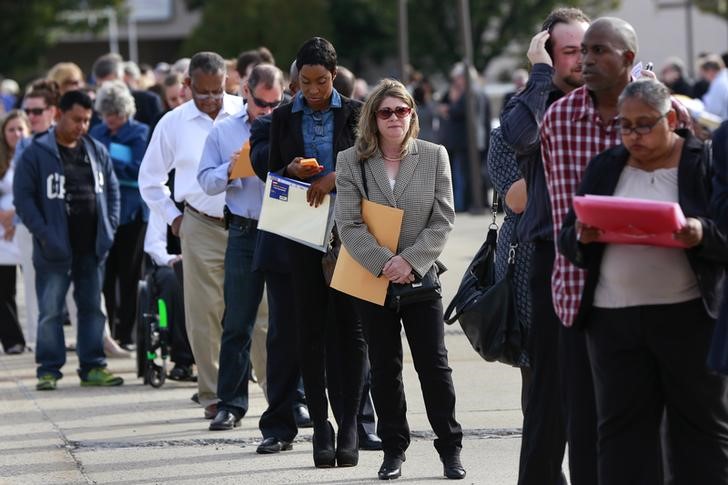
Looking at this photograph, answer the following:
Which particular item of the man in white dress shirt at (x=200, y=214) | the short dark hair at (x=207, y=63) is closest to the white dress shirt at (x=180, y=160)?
the man in white dress shirt at (x=200, y=214)

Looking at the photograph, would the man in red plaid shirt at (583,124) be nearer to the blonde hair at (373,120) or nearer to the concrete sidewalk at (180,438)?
the blonde hair at (373,120)

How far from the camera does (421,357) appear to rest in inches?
282

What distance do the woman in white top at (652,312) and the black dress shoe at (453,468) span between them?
1867 millimetres

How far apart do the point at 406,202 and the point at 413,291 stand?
41 centimetres

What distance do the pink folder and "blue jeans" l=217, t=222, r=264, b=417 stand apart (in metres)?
3.78

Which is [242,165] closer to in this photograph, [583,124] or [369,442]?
[369,442]

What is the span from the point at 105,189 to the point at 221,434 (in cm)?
291

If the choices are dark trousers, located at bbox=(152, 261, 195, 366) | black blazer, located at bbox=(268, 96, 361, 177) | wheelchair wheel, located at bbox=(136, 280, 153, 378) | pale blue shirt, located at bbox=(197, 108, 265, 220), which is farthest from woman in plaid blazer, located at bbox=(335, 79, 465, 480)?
wheelchair wheel, located at bbox=(136, 280, 153, 378)

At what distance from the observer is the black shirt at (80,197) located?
10.7 meters

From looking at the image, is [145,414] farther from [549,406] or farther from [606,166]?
[606,166]

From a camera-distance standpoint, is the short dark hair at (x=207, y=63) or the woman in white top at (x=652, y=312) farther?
the short dark hair at (x=207, y=63)

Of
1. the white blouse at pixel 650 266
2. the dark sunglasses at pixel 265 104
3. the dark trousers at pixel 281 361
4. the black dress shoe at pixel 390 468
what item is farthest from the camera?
the dark sunglasses at pixel 265 104

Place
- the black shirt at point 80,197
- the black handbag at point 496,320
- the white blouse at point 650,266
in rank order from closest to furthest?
1. the white blouse at point 650,266
2. the black handbag at point 496,320
3. the black shirt at point 80,197

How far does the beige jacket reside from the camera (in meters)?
7.11
